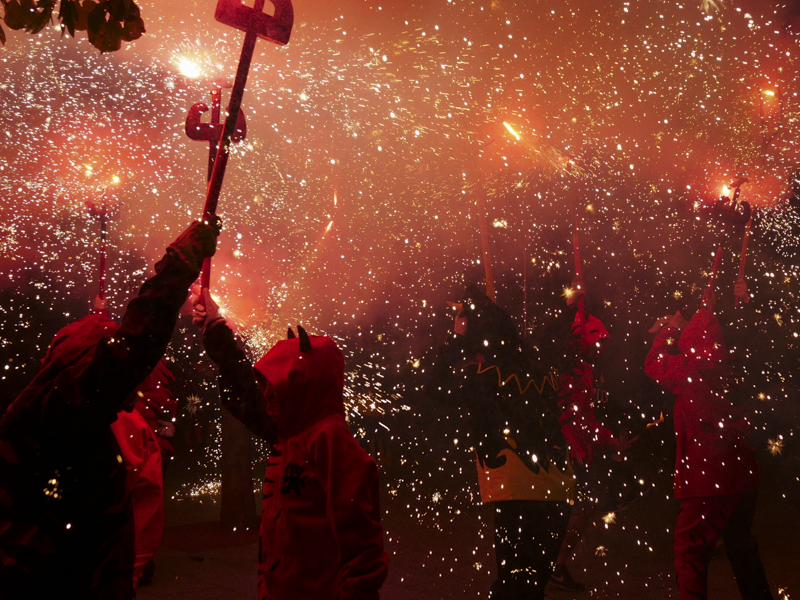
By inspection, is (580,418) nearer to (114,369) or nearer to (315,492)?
(315,492)

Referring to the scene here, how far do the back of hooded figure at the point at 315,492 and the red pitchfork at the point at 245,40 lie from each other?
61 cm

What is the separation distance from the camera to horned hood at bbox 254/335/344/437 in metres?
1.85

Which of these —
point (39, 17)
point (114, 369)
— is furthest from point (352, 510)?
point (39, 17)

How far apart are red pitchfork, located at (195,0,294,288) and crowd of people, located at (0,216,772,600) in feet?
0.46

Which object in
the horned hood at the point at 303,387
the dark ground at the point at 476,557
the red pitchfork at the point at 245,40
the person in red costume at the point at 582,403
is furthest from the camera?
the dark ground at the point at 476,557

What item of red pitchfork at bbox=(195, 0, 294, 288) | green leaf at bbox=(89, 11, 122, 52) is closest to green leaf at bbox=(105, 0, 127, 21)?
green leaf at bbox=(89, 11, 122, 52)

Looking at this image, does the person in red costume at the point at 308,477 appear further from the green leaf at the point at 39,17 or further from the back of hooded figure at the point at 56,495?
the green leaf at the point at 39,17

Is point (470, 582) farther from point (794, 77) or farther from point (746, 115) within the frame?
point (794, 77)

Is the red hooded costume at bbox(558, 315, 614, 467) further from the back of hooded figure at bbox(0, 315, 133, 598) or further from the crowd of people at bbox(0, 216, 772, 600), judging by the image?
the back of hooded figure at bbox(0, 315, 133, 598)

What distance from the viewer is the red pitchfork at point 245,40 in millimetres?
1601

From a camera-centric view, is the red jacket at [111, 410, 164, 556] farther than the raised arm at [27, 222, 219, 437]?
Yes

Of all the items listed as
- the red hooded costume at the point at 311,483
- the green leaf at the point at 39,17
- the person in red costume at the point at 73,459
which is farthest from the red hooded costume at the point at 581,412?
the green leaf at the point at 39,17

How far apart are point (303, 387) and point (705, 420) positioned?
2.54 meters

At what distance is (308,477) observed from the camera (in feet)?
5.72
